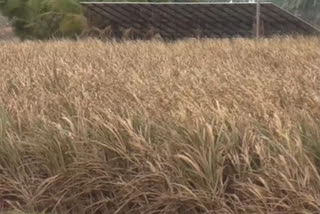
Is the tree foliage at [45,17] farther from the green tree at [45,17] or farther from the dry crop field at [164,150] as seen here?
the dry crop field at [164,150]

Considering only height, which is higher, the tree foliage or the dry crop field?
the dry crop field

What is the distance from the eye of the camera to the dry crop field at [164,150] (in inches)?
167

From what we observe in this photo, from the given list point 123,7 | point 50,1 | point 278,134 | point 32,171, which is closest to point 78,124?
point 32,171

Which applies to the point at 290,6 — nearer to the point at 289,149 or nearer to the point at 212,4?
the point at 212,4

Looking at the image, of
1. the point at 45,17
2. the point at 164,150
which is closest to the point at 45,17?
the point at 45,17

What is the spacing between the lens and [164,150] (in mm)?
4656

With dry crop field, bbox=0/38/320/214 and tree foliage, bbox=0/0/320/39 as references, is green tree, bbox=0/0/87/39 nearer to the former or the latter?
tree foliage, bbox=0/0/320/39

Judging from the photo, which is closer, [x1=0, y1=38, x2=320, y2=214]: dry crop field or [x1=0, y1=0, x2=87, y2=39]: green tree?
[x1=0, y1=38, x2=320, y2=214]: dry crop field

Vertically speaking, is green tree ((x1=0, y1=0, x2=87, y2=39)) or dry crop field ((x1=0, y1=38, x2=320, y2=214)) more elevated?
dry crop field ((x1=0, y1=38, x2=320, y2=214))

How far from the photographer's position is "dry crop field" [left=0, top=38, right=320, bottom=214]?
4230mm

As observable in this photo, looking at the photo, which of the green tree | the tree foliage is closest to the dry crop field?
the tree foliage

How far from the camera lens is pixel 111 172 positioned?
4785 millimetres

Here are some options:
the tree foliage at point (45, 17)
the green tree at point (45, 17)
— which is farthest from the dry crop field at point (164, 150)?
the green tree at point (45, 17)

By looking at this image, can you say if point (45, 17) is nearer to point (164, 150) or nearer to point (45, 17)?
point (45, 17)
